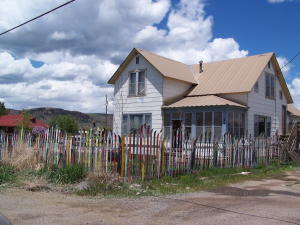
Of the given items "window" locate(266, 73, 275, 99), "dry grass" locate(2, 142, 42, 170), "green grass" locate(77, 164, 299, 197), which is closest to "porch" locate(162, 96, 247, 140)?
"window" locate(266, 73, 275, 99)

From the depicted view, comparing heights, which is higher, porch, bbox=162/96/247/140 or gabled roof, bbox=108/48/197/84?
gabled roof, bbox=108/48/197/84

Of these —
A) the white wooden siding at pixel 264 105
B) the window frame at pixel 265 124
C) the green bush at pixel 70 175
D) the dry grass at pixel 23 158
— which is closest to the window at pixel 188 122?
the white wooden siding at pixel 264 105

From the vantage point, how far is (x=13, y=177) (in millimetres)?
11164

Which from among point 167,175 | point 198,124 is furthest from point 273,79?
point 167,175

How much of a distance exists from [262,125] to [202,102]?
5.13 meters

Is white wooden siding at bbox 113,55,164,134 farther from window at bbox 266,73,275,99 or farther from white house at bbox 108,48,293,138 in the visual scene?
window at bbox 266,73,275,99

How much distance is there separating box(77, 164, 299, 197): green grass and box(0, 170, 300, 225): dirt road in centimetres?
59

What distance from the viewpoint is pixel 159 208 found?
789 cm

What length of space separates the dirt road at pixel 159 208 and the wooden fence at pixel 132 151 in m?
1.94

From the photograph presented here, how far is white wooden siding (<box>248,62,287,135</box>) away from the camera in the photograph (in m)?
21.2

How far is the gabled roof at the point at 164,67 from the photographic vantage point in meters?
21.9

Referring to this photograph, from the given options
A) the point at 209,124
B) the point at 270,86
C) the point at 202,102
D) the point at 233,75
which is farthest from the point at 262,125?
the point at 202,102

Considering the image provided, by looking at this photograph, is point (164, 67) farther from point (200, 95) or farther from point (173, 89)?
point (200, 95)

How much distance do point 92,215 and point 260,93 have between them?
17.4 metres
